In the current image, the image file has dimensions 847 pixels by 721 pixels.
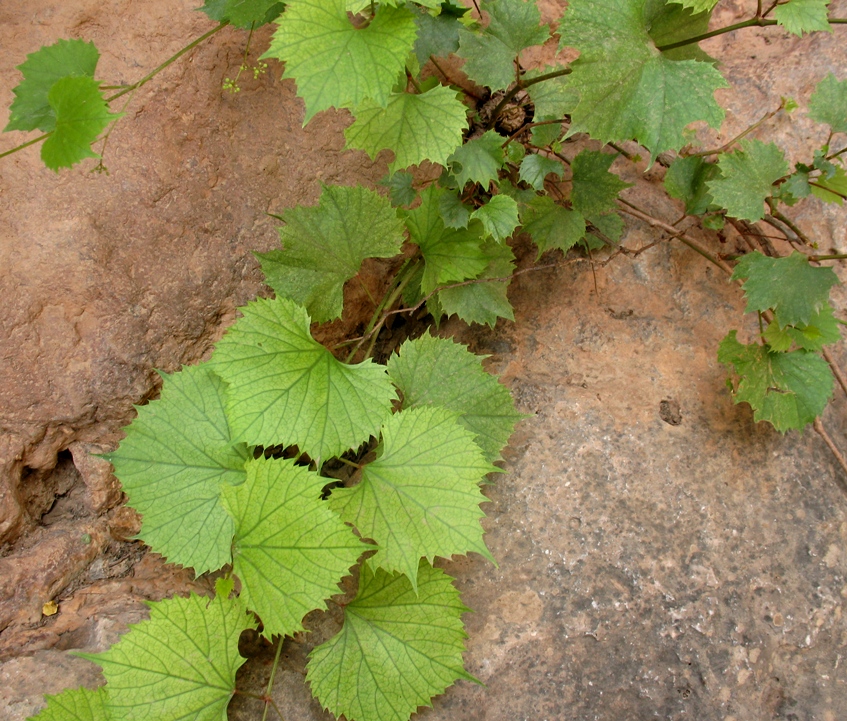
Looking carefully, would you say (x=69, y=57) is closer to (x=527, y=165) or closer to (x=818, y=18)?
(x=527, y=165)

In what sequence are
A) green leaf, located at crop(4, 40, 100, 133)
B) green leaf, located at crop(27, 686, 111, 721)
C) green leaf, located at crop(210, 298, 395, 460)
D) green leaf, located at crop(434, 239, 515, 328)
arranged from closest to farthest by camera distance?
green leaf, located at crop(27, 686, 111, 721), green leaf, located at crop(210, 298, 395, 460), green leaf, located at crop(4, 40, 100, 133), green leaf, located at crop(434, 239, 515, 328)

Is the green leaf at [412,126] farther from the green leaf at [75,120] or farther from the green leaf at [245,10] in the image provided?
the green leaf at [75,120]

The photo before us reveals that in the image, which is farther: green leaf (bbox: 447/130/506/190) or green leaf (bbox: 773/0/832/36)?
green leaf (bbox: 447/130/506/190)

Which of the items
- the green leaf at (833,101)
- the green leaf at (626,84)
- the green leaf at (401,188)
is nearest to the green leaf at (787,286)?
the green leaf at (833,101)

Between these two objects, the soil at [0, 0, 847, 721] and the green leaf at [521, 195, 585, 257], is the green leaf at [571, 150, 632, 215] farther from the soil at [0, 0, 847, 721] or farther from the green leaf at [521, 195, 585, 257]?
the soil at [0, 0, 847, 721]

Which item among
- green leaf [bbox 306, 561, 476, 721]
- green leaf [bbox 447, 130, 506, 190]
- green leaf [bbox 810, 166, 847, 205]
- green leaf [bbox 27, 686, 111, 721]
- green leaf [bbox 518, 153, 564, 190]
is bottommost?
green leaf [bbox 306, 561, 476, 721]

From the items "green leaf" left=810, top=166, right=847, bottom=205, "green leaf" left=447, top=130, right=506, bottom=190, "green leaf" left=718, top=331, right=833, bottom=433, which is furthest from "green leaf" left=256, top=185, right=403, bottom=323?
"green leaf" left=810, top=166, right=847, bottom=205

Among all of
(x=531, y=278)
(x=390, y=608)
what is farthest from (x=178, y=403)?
(x=531, y=278)
